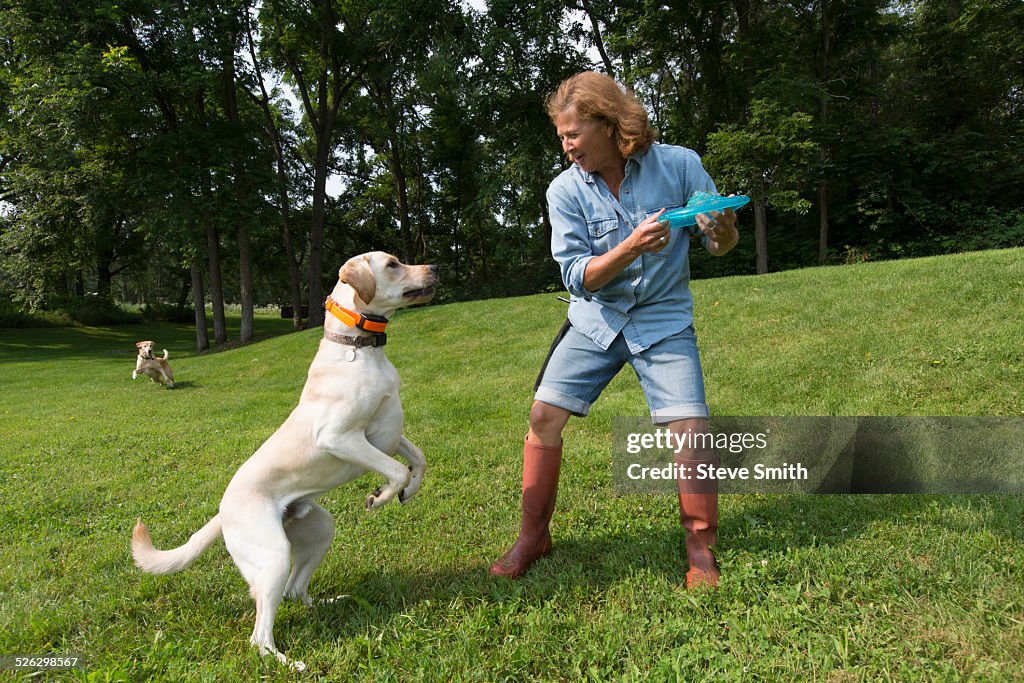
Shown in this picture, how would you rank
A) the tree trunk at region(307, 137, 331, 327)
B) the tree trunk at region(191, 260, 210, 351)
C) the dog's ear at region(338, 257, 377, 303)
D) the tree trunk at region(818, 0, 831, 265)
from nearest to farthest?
1. the dog's ear at region(338, 257, 377, 303)
2. the tree trunk at region(818, 0, 831, 265)
3. the tree trunk at region(307, 137, 331, 327)
4. the tree trunk at region(191, 260, 210, 351)

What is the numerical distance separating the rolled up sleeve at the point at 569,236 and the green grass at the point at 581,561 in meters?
1.57

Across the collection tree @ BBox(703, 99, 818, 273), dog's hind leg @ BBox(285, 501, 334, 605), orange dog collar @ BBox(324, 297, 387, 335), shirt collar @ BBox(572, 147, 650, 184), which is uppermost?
tree @ BBox(703, 99, 818, 273)

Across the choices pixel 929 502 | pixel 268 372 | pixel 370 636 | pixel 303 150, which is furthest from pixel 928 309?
pixel 303 150

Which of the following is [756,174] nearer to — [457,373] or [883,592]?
[457,373]

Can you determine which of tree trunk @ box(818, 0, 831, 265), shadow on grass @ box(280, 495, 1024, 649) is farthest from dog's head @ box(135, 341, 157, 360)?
tree trunk @ box(818, 0, 831, 265)

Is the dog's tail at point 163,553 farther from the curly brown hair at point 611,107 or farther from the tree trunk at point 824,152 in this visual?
the tree trunk at point 824,152

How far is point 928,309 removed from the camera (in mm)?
7836

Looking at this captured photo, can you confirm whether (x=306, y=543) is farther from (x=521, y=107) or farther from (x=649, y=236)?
(x=521, y=107)

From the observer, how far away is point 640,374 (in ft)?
10.1

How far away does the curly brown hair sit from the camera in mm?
2832

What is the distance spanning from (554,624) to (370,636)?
0.86 metres

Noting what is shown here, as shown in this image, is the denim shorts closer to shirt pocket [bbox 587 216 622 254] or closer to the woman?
the woman

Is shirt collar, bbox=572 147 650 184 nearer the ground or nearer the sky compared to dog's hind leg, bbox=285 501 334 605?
nearer the sky

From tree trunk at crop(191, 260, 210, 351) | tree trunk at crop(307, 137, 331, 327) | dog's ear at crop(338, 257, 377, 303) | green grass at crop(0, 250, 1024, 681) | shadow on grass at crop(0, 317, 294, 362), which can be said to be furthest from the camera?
tree trunk at crop(191, 260, 210, 351)
